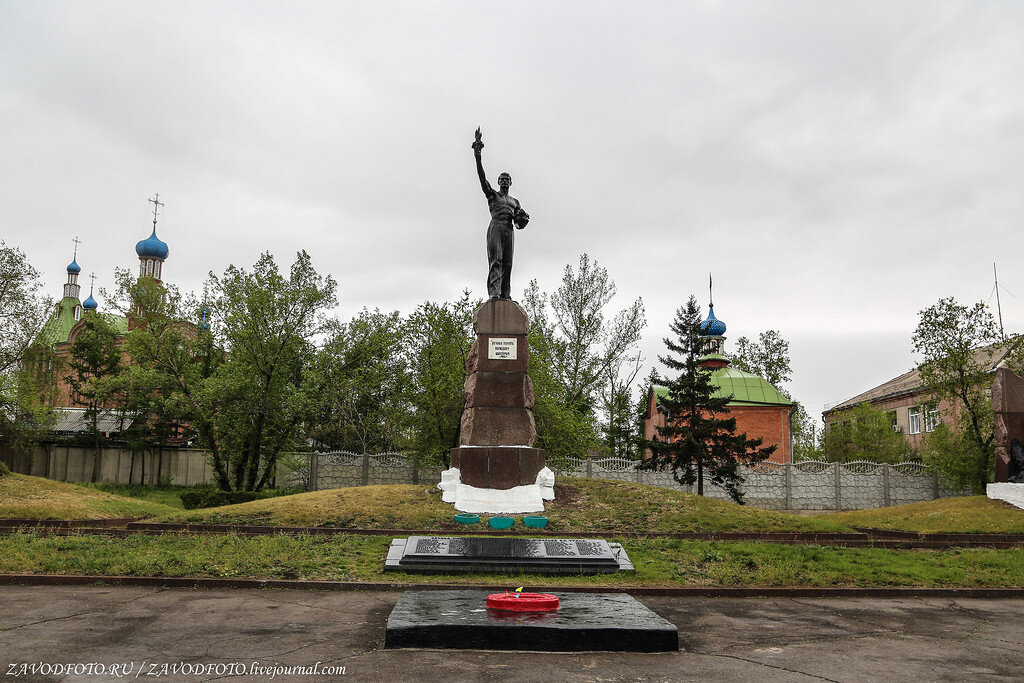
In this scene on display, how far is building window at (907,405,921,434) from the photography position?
1487 inches

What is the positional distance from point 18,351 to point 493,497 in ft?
53.9

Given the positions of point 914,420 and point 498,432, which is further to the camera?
point 914,420

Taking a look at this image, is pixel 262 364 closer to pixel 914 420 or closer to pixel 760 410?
pixel 760 410

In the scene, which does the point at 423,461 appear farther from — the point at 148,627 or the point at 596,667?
the point at 596,667

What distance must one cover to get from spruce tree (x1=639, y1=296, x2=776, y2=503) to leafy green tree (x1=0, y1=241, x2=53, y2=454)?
17839mm

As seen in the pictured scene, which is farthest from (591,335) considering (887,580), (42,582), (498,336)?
(42,582)

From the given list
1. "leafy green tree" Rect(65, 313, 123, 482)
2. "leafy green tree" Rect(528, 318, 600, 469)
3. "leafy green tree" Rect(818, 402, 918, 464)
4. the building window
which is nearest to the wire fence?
"leafy green tree" Rect(528, 318, 600, 469)

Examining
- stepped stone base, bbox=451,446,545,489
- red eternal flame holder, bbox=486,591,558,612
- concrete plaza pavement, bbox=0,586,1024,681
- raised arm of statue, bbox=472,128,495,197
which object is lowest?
concrete plaza pavement, bbox=0,586,1024,681

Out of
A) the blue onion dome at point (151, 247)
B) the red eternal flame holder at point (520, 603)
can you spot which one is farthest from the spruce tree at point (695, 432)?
the blue onion dome at point (151, 247)

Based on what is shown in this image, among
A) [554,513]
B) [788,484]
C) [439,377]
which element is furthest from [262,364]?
[788,484]

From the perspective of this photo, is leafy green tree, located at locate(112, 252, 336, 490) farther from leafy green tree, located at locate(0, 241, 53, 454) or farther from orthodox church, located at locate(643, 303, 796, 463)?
orthodox church, located at locate(643, 303, 796, 463)

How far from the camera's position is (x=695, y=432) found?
22297 mm

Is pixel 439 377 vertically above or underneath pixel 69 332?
underneath

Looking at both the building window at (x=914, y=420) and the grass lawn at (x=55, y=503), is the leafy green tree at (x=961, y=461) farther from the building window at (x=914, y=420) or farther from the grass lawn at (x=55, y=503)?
the grass lawn at (x=55, y=503)
